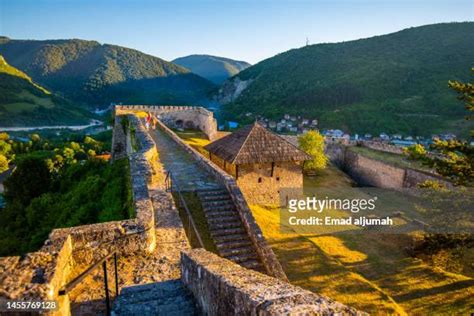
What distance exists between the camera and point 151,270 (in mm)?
5242

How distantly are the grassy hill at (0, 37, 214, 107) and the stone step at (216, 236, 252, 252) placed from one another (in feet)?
272

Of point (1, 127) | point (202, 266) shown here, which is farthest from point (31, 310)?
point (1, 127)

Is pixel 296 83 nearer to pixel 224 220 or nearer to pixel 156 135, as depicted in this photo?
pixel 156 135

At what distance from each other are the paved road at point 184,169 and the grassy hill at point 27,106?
217 feet

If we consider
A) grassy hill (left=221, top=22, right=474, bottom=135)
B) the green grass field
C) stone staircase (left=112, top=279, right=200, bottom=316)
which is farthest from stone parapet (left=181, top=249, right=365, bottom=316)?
grassy hill (left=221, top=22, right=474, bottom=135)

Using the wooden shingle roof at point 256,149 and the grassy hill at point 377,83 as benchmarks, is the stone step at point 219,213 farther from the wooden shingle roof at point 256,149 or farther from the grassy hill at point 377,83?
the grassy hill at point 377,83

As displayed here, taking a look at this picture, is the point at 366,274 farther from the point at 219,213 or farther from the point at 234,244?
the point at 219,213

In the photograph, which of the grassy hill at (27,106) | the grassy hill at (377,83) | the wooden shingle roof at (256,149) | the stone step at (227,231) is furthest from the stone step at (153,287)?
the grassy hill at (27,106)

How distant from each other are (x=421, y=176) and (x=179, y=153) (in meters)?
18.2

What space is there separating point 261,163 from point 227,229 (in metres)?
5.68

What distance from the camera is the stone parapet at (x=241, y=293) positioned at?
2426mm

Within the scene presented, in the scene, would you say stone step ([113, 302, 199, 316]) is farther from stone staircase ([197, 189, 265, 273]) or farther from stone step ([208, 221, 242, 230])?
stone step ([208, 221, 242, 230])

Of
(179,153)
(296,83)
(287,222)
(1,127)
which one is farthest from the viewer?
(296,83)

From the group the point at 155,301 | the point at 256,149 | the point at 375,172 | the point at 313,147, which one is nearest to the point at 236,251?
the point at 155,301
